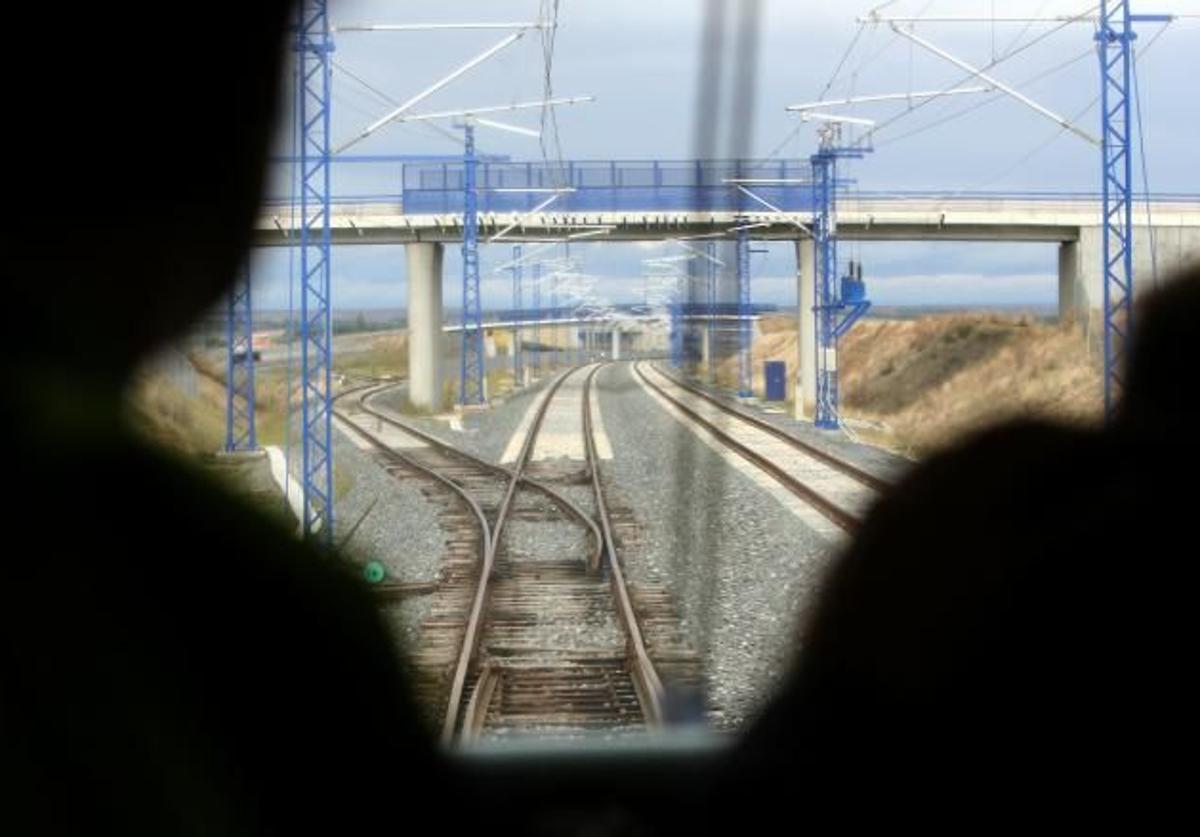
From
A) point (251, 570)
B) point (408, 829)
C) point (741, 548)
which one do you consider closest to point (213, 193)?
point (251, 570)

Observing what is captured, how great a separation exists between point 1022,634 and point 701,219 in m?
3.29

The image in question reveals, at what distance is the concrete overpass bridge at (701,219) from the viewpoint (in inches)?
195

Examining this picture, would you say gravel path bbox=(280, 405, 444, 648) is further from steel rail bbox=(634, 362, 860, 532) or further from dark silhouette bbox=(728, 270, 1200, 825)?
dark silhouette bbox=(728, 270, 1200, 825)

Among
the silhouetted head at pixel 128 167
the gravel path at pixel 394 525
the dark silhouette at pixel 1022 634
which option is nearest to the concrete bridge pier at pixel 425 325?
the gravel path at pixel 394 525

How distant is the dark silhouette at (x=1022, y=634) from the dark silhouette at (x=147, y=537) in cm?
61

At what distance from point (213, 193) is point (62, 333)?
1.19 ft

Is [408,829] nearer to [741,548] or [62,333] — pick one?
[62,333]

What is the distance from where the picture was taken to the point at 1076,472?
5.99 feet

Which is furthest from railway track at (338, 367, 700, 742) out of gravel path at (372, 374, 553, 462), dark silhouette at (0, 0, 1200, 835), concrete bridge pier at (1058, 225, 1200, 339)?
gravel path at (372, 374, 553, 462)

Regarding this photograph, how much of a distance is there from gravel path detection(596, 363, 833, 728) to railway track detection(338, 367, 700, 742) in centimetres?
23

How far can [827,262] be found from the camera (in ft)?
49.8

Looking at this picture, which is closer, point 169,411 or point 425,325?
point 169,411

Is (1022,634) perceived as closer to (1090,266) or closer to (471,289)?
(1090,266)

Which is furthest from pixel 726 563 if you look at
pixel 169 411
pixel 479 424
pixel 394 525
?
pixel 479 424
